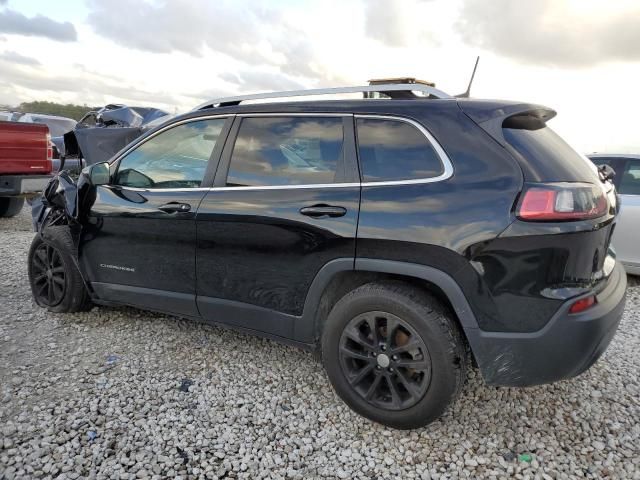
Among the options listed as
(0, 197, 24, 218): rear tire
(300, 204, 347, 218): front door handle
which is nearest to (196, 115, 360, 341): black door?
(300, 204, 347, 218): front door handle

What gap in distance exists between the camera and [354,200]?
263 cm

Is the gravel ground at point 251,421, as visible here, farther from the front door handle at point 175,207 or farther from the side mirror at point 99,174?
the side mirror at point 99,174

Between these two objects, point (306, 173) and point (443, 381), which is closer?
point (443, 381)

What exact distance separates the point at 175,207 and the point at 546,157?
2.24 meters

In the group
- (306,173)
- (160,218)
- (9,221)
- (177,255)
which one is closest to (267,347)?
(177,255)

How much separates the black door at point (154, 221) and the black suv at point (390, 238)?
0.6 inches

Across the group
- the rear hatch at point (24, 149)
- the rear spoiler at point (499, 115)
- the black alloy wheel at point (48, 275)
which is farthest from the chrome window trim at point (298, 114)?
the rear hatch at point (24, 149)

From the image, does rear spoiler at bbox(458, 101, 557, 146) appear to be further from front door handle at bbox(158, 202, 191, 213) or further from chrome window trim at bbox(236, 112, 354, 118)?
front door handle at bbox(158, 202, 191, 213)

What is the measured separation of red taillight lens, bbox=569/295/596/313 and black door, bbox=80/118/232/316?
2200 mm

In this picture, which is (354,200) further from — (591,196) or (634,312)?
(634,312)

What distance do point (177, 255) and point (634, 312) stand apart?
4.17m

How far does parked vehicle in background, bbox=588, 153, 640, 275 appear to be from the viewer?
524 cm

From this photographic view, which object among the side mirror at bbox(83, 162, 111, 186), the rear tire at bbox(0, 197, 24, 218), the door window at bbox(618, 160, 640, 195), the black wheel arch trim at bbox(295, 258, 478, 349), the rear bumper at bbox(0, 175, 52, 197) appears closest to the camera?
the black wheel arch trim at bbox(295, 258, 478, 349)

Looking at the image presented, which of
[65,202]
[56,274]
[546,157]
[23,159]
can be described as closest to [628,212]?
[546,157]
